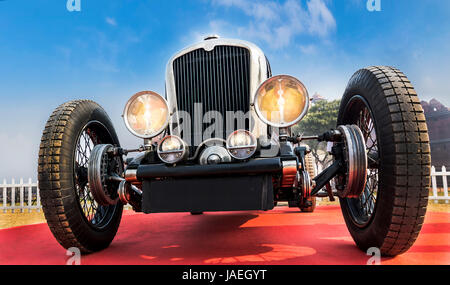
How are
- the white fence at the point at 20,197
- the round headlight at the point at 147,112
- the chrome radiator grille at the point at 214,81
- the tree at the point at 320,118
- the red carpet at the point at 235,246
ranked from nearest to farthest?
the red carpet at the point at 235,246 → the round headlight at the point at 147,112 → the chrome radiator grille at the point at 214,81 → the white fence at the point at 20,197 → the tree at the point at 320,118

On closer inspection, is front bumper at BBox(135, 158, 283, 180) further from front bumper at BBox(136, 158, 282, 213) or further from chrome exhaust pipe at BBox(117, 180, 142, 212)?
chrome exhaust pipe at BBox(117, 180, 142, 212)

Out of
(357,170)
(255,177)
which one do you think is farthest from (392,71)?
(255,177)

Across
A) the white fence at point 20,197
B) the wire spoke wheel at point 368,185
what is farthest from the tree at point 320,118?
the wire spoke wheel at point 368,185

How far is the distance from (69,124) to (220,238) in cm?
173

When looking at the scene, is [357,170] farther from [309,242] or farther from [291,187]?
[309,242]

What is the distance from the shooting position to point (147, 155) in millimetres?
2314

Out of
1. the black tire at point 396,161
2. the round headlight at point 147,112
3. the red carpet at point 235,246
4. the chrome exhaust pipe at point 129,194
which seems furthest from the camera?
the round headlight at point 147,112

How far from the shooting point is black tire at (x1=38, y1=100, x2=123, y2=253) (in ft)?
6.98

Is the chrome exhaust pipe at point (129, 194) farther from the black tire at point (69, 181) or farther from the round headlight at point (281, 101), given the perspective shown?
the round headlight at point (281, 101)

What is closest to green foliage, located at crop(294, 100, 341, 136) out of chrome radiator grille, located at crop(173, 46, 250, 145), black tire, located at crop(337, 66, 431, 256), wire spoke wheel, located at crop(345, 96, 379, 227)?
wire spoke wheel, located at crop(345, 96, 379, 227)

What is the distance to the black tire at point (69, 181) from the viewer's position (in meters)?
2.13

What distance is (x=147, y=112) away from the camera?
2.34m

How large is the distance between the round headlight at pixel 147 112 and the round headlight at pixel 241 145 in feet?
2.01

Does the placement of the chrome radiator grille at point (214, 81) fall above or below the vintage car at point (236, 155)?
above
